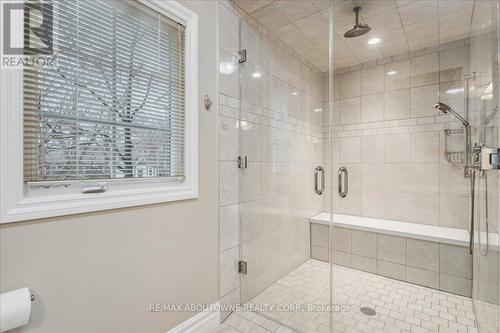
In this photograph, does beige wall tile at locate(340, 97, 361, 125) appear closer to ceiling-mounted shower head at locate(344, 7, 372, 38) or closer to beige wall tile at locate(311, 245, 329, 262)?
ceiling-mounted shower head at locate(344, 7, 372, 38)

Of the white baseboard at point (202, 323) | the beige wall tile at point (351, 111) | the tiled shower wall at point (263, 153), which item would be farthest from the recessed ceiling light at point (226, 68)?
the white baseboard at point (202, 323)

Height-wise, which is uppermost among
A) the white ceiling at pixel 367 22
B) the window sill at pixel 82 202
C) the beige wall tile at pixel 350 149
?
the white ceiling at pixel 367 22

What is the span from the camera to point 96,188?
3.73 feet

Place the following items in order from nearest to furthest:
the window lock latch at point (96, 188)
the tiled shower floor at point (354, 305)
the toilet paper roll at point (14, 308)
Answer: the toilet paper roll at point (14, 308), the window lock latch at point (96, 188), the tiled shower floor at point (354, 305)

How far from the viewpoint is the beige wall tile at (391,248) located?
2.25 metres

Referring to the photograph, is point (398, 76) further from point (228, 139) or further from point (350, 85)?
point (228, 139)

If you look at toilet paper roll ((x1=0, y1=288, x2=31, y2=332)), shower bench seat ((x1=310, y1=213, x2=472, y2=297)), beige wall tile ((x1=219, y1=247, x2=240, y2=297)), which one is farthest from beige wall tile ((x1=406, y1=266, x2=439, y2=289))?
toilet paper roll ((x1=0, y1=288, x2=31, y2=332))

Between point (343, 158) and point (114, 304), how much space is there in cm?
212

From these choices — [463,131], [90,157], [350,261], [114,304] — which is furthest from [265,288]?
[463,131]

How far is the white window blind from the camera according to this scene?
1003mm

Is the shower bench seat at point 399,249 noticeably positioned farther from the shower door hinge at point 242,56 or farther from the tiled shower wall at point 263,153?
the shower door hinge at point 242,56

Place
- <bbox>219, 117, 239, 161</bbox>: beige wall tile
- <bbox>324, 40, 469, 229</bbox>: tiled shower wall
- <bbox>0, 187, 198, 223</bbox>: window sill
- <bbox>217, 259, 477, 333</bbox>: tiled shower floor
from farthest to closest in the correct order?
<bbox>324, 40, 469, 229</bbox>: tiled shower wall
<bbox>219, 117, 239, 161</bbox>: beige wall tile
<bbox>217, 259, 477, 333</bbox>: tiled shower floor
<bbox>0, 187, 198, 223</bbox>: window sill

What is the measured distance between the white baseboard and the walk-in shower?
0.12 metres

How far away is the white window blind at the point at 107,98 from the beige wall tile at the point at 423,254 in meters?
2.19
